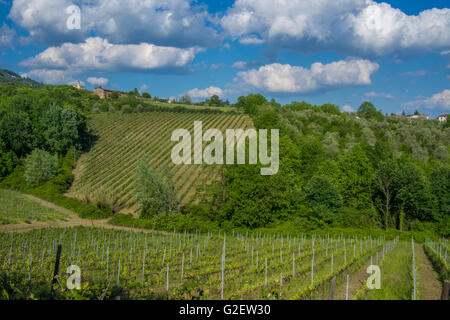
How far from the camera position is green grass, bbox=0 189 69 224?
36.1 meters

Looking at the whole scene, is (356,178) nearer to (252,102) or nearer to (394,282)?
(394,282)

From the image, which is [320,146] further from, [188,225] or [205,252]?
[205,252]

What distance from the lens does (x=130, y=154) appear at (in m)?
63.6

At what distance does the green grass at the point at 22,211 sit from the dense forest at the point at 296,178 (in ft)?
12.6

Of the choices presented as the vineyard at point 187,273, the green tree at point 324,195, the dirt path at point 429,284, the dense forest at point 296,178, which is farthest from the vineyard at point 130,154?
the dirt path at point 429,284

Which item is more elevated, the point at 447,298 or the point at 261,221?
the point at 447,298

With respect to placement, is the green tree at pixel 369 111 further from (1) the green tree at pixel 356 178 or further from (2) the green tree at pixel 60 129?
(2) the green tree at pixel 60 129

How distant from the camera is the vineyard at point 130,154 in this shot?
49812 mm

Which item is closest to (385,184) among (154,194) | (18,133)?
(154,194)

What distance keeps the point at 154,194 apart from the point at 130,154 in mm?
23613
